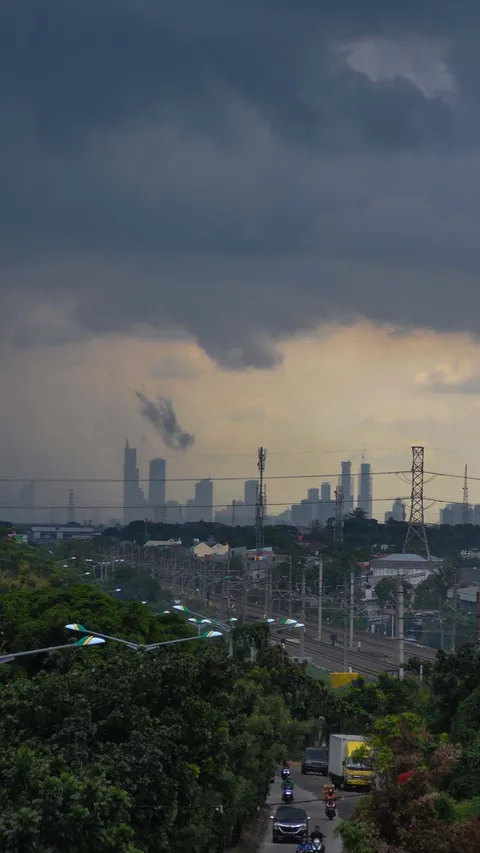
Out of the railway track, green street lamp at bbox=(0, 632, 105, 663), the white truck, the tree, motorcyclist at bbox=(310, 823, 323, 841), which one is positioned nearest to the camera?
the tree

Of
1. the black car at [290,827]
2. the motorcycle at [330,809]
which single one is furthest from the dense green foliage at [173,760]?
the motorcycle at [330,809]

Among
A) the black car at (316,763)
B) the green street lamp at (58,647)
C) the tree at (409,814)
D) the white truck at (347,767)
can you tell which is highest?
the green street lamp at (58,647)

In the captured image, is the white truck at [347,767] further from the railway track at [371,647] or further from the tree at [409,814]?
the railway track at [371,647]

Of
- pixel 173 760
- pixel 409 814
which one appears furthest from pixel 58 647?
pixel 409 814

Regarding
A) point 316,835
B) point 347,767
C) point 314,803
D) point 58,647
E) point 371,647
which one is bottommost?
point 371,647

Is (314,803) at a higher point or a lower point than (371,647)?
higher

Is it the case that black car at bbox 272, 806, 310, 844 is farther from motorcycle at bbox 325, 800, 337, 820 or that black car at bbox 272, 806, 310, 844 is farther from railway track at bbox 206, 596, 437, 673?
railway track at bbox 206, 596, 437, 673

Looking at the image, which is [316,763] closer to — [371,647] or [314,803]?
[314,803]

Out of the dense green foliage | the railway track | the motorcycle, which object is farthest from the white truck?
the railway track

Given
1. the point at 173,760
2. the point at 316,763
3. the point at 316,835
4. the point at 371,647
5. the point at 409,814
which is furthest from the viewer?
the point at 371,647
